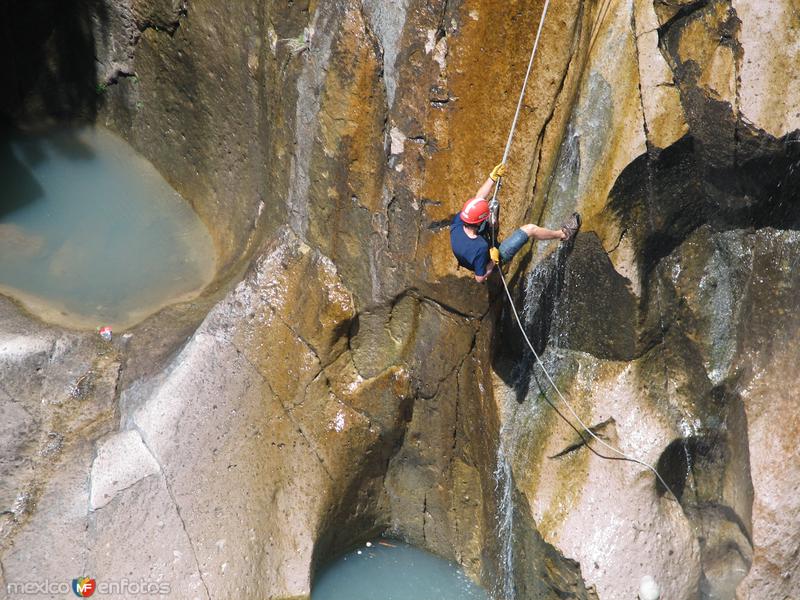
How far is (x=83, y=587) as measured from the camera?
19.1 feet

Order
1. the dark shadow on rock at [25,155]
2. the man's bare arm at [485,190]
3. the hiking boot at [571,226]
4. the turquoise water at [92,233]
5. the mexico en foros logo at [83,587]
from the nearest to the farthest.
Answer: the man's bare arm at [485,190] < the hiking boot at [571,226] < the mexico en foros logo at [83,587] < the turquoise water at [92,233] < the dark shadow on rock at [25,155]

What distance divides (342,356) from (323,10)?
2468mm

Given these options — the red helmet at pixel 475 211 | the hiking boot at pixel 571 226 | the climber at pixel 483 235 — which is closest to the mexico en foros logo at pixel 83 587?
the climber at pixel 483 235

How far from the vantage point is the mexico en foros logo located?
5801 millimetres

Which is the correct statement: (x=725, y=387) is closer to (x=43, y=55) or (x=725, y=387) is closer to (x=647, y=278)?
(x=647, y=278)

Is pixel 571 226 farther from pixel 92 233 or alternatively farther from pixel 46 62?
pixel 46 62

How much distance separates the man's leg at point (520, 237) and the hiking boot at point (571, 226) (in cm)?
9

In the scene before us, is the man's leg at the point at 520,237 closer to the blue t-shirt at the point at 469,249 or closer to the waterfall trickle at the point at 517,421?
the blue t-shirt at the point at 469,249

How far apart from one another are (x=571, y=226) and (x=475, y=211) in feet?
2.34

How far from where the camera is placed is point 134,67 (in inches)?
341

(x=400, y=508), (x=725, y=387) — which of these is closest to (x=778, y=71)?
(x=725, y=387)

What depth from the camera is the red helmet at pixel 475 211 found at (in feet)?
17.2

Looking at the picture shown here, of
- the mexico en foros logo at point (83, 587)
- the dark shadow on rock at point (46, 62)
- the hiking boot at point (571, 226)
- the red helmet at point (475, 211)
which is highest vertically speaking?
the dark shadow on rock at point (46, 62)

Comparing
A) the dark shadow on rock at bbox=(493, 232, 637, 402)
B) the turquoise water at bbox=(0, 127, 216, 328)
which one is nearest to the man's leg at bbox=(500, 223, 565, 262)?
the dark shadow on rock at bbox=(493, 232, 637, 402)
